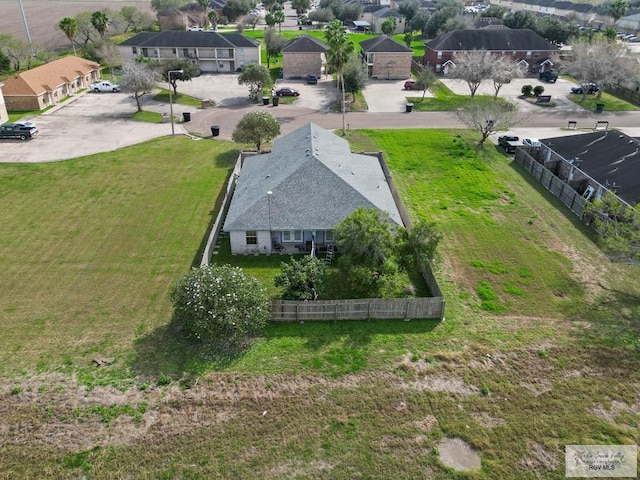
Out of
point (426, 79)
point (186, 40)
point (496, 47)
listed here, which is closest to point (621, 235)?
point (426, 79)

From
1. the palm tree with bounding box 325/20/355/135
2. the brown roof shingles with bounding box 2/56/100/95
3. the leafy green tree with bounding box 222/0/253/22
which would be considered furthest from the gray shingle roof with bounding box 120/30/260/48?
the leafy green tree with bounding box 222/0/253/22

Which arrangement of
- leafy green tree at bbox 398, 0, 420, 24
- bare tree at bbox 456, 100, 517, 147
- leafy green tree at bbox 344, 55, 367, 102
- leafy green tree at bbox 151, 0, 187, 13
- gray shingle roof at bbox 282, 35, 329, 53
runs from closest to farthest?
bare tree at bbox 456, 100, 517, 147 < leafy green tree at bbox 344, 55, 367, 102 < gray shingle roof at bbox 282, 35, 329, 53 < leafy green tree at bbox 151, 0, 187, 13 < leafy green tree at bbox 398, 0, 420, 24

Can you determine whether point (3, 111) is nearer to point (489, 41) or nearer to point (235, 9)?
point (489, 41)

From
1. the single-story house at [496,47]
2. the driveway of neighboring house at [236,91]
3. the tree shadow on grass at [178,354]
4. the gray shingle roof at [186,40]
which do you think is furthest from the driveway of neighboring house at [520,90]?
the tree shadow on grass at [178,354]

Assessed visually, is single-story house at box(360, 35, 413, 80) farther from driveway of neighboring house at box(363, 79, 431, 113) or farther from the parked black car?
the parked black car

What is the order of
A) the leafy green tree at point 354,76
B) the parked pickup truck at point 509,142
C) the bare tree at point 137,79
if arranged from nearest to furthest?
the parked pickup truck at point 509,142, the bare tree at point 137,79, the leafy green tree at point 354,76

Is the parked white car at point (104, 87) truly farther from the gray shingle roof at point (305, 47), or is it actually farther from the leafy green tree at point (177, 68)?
the gray shingle roof at point (305, 47)
